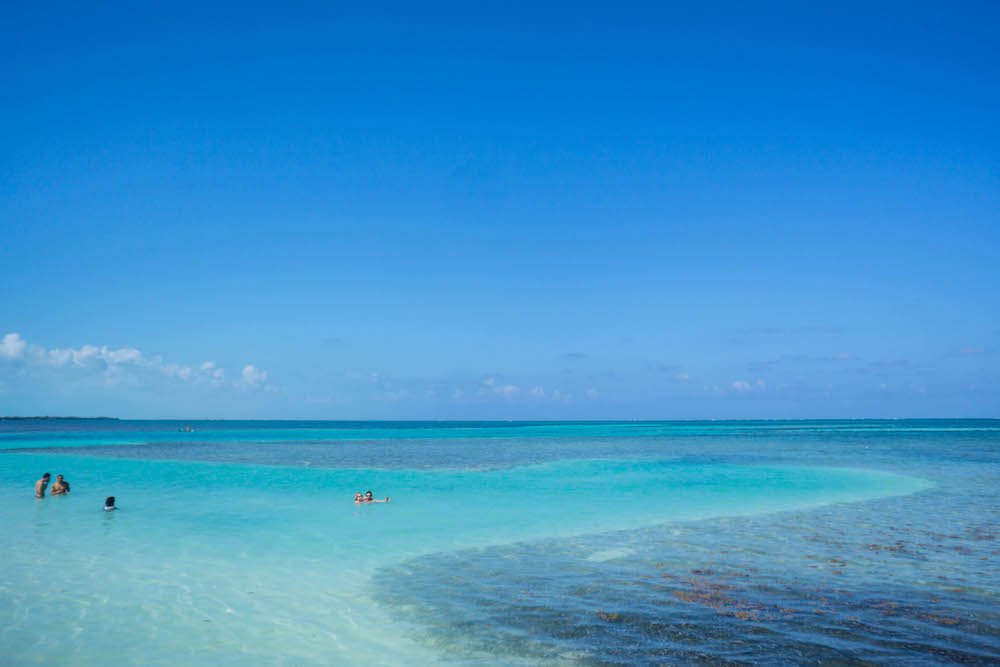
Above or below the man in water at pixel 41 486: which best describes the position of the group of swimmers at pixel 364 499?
below

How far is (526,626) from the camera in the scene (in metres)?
8.88

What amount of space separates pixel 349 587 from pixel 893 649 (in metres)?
8.17

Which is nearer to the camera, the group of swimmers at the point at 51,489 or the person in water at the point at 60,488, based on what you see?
the group of swimmers at the point at 51,489

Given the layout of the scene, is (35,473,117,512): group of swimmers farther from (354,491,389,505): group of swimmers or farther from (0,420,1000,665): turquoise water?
(354,491,389,505): group of swimmers

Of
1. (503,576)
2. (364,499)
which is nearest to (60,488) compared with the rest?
(364,499)

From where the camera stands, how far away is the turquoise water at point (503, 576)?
27.0 feet

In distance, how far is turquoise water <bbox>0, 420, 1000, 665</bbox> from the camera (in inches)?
324

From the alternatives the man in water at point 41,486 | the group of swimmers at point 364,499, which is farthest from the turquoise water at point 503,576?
the man in water at point 41,486

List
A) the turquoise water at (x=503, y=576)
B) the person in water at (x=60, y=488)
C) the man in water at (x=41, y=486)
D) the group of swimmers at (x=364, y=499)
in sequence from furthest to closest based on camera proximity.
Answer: the person in water at (x=60, y=488) < the man in water at (x=41, y=486) < the group of swimmers at (x=364, y=499) < the turquoise water at (x=503, y=576)

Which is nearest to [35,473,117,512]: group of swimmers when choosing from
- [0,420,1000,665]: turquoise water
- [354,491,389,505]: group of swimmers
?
[0,420,1000,665]: turquoise water

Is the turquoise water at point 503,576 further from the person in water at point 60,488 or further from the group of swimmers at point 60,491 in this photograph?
the person in water at point 60,488

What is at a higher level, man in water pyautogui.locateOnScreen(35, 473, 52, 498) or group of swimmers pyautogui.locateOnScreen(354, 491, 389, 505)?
man in water pyautogui.locateOnScreen(35, 473, 52, 498)

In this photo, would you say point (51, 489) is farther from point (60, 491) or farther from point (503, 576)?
point (503, 576)

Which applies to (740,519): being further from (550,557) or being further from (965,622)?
(965,622)
